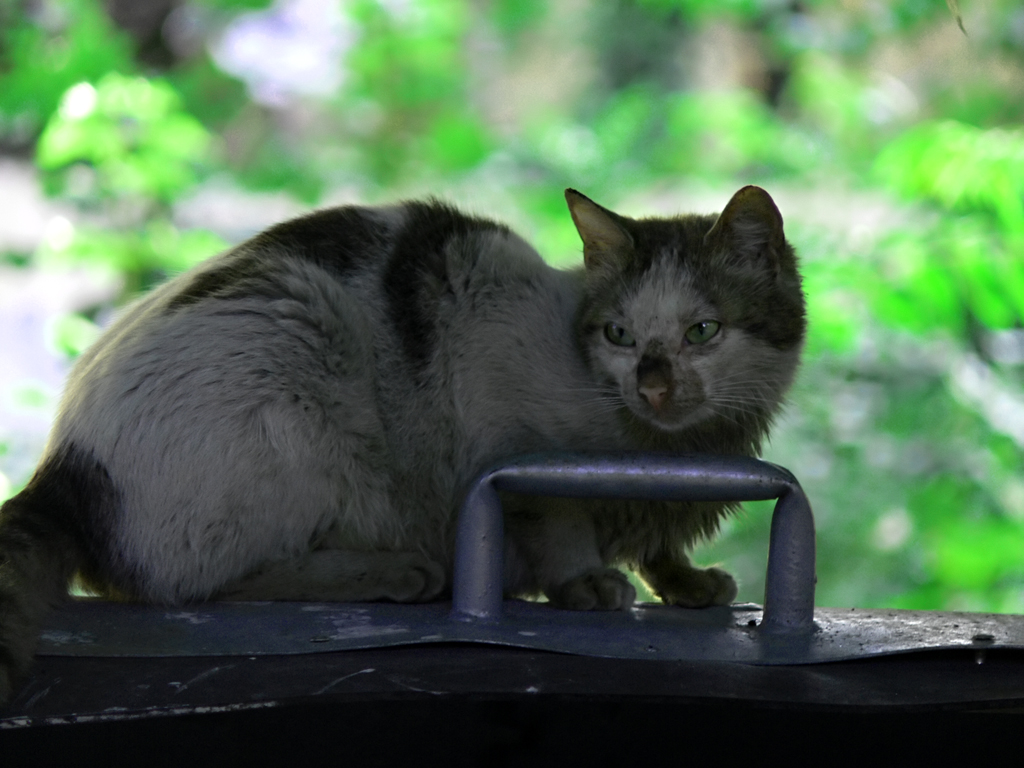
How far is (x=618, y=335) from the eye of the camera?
134cm

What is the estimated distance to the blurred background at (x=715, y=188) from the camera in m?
2.46

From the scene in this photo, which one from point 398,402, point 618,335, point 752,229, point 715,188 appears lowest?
point 398,402

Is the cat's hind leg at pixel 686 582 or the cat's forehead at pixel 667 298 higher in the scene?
the cat's forehead at pixel 667 298

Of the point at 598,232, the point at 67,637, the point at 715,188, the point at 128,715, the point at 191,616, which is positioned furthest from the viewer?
the point at 715,188

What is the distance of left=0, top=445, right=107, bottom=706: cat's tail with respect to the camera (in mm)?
925

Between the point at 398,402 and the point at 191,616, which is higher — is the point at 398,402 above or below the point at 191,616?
above

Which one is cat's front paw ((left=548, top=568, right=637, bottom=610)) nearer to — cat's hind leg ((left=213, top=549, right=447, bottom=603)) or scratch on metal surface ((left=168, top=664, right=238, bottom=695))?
cat's hind leg ((left=213, top=549, right=447, bottom=603))

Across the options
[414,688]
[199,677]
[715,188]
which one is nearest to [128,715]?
[199,677]

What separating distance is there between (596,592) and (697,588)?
17 centimetres

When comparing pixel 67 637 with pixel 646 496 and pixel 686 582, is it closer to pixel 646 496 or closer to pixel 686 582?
pixel 646 496

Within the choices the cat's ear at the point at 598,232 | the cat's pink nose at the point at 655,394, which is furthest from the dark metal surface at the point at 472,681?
the cat's ear at the point at 598,232

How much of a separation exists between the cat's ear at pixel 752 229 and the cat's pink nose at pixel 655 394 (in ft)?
0.83

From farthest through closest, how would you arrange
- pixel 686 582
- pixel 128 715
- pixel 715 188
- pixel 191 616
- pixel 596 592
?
pixel 715 188
pixel 686 582
pixel 596 592
pixel 191 616
pixel 128 715

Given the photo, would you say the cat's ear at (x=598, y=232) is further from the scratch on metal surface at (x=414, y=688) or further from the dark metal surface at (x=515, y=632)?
the scratch on metal surface at (x=414, y=688)
